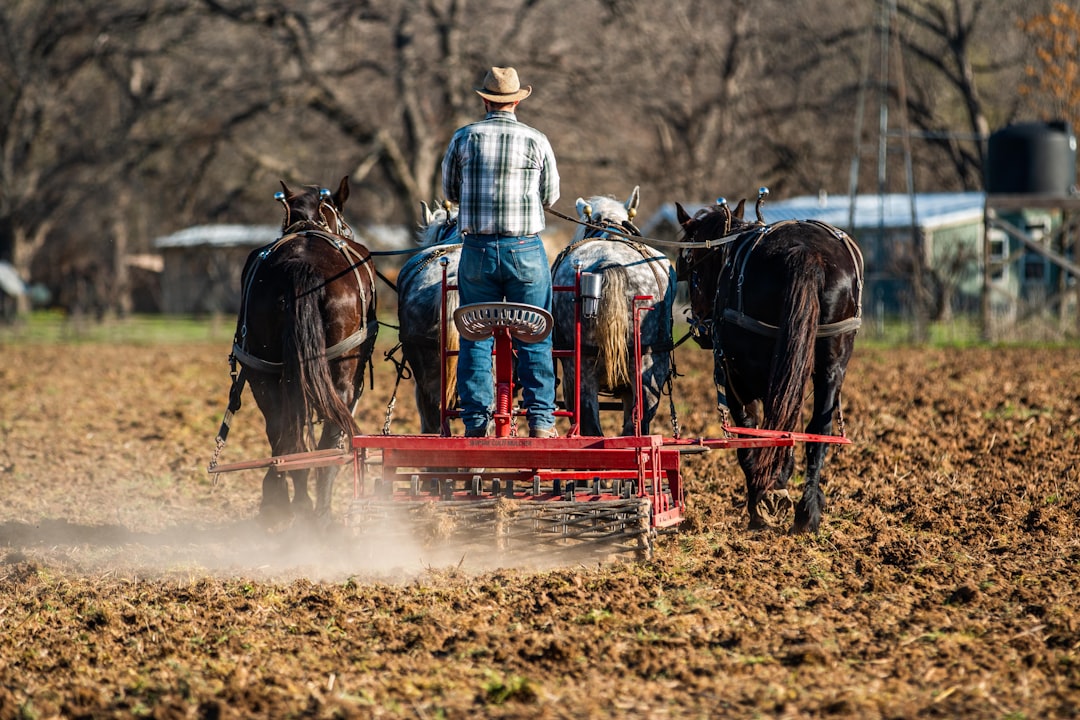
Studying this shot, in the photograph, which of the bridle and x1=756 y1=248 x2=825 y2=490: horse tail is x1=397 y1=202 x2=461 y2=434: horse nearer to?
the bridle

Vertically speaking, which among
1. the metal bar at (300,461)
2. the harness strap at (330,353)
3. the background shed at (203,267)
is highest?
the background shed at (203,267)

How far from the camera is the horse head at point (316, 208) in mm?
8518

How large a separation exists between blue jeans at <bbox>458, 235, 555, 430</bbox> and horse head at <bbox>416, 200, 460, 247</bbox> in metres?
1.61

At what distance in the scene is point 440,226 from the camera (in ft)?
29.8

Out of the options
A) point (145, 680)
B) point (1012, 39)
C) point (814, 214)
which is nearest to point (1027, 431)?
point (145, 680)

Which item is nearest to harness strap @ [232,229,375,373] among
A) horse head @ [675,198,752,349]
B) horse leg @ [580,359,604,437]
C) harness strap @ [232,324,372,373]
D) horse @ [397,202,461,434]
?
harness strap @ [232,324,372,373]

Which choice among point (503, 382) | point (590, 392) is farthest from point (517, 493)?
point (590, 392)

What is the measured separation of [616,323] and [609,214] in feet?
3.65

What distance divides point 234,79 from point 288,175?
2704mm

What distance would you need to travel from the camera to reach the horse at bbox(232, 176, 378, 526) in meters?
7.62

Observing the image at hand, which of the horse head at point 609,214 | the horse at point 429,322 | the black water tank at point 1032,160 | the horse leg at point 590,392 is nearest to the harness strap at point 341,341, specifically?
the horse at point 429,322

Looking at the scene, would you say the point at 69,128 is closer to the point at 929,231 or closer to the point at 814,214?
the point at 814,214

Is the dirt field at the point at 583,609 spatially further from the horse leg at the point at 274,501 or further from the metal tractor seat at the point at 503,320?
the metal tractor seat at the point at 503,320

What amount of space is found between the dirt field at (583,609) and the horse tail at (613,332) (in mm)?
1046
